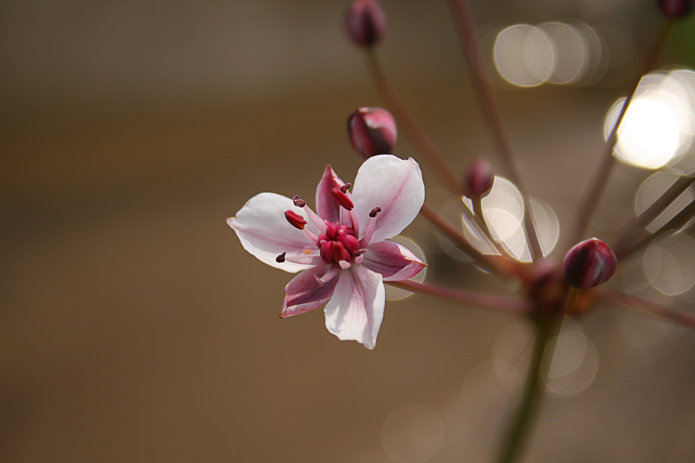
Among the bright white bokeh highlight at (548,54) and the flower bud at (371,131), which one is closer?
the flower bud at (371,131)

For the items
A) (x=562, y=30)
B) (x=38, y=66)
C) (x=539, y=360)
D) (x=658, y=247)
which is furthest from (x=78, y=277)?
(x=562, y=30)

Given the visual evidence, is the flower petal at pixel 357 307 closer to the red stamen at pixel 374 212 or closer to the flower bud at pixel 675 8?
the red stamen at pixel 374 212

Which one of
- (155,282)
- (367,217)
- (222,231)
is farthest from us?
(222,231)

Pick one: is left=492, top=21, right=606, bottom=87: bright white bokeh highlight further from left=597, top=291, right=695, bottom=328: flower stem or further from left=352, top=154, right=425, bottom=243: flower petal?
left=352, top=154, right=425, bottom=243: flower petal

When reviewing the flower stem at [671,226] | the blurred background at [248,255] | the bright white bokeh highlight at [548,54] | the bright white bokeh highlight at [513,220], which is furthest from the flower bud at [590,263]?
the bright white bokeh highlight at [548,54]

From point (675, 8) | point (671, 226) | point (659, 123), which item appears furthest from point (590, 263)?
point (659, 123)

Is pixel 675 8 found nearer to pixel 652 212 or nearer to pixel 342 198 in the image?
pixel 652 212

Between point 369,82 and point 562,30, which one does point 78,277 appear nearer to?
point 369,82
